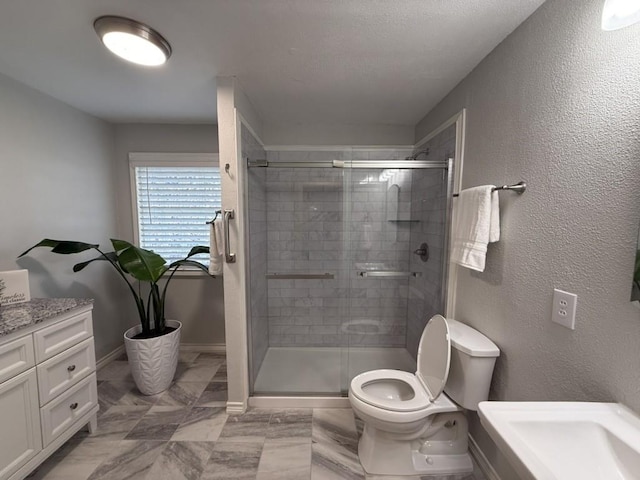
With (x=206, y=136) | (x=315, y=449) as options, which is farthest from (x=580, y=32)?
(x=206, y=136)

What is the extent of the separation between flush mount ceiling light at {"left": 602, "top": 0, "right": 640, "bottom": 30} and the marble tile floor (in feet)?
6.79

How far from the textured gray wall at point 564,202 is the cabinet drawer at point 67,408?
7.86ft

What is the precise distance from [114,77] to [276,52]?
1.15 m

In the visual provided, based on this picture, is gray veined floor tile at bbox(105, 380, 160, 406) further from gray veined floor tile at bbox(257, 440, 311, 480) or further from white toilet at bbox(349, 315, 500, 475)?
white toilet at bbox(349, 315, 500, 475)

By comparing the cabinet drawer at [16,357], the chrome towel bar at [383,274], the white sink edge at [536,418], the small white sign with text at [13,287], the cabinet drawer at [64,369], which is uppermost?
the small white sign with text at [13,287]

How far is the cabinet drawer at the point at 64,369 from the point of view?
134cm

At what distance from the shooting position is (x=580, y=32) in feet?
3.10

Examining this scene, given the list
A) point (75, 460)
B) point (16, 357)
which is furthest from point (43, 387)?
point (75, 460)

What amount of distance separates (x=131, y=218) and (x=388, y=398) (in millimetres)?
2848

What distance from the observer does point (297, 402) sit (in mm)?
1920

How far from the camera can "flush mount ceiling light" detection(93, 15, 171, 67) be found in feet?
3.89

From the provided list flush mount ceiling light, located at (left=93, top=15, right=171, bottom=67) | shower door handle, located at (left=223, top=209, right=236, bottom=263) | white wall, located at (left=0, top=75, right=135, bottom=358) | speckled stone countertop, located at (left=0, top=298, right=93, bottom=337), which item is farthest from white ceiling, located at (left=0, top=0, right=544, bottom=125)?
speckled stone countertop, located at (left=0, top=298, right=93, bottom=337)

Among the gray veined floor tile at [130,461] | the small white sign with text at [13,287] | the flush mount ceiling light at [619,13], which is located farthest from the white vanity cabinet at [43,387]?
the flush mount ceiling light at [619,13]

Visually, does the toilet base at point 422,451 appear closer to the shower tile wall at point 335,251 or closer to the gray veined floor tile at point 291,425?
the gray veined floor tile at point 291,425
